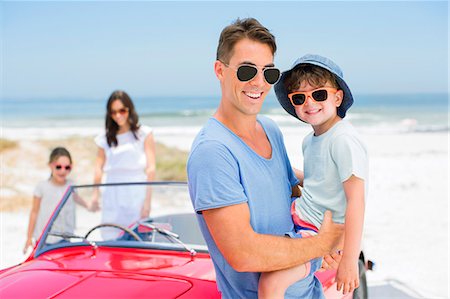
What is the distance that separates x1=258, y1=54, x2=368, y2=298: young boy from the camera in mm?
2816

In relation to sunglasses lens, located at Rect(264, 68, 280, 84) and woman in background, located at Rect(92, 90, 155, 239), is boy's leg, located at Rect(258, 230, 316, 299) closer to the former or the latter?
sunglasses lens, located at Rect(264, 68, 280, 84)

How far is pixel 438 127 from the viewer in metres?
33.8

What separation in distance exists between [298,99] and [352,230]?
0.70 meters

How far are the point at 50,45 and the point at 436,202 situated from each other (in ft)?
160

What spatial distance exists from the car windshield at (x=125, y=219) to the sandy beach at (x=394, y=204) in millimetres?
2912

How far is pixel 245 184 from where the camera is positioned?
2.55 meters

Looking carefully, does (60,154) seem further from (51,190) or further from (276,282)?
(276,282)

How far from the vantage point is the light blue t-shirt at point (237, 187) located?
97.3 inches

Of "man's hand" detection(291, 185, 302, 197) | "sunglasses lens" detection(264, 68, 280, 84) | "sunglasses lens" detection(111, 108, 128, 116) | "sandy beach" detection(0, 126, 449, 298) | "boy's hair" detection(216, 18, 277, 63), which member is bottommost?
"sandy beach" detection(0, 126, 449, 298)

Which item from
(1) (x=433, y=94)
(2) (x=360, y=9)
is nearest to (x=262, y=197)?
(2) (x=360, y=9)

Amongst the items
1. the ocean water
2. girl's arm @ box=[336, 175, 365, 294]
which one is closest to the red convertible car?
girl's arm @ box=[336, 175, 365, 294]

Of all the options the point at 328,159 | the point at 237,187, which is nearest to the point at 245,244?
the point at 237,187

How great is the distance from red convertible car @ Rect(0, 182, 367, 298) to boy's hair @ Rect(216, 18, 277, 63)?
125 centimetres

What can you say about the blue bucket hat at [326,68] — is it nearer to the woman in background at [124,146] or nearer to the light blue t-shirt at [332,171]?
the light blue t-shirt at [332,171]
